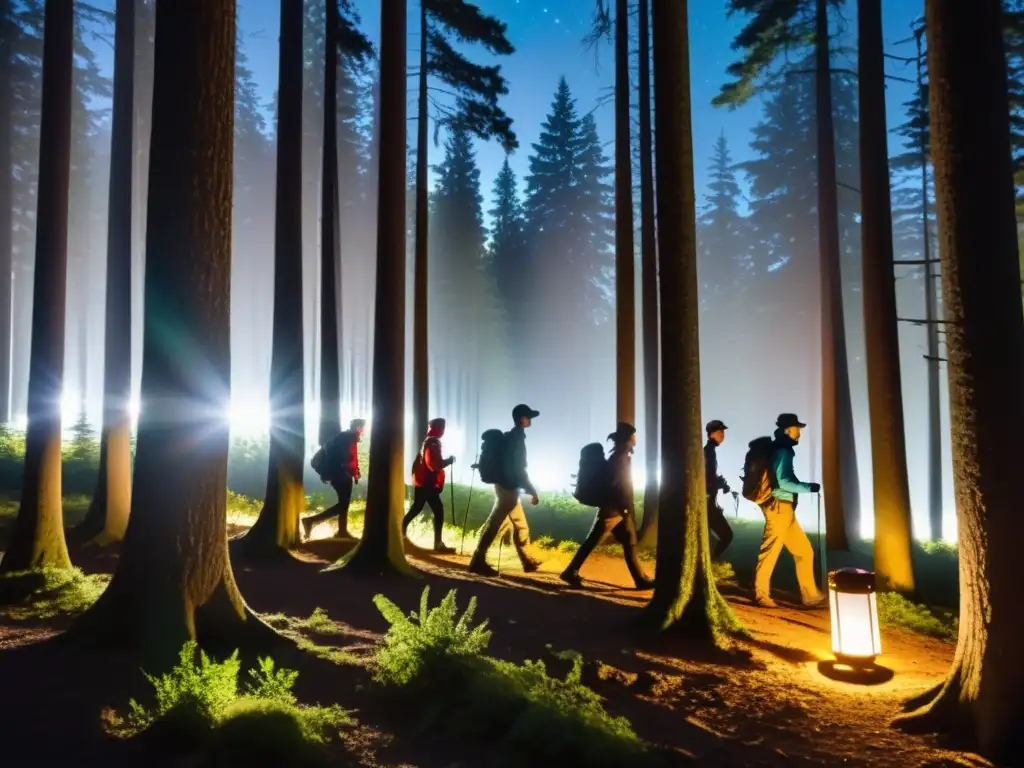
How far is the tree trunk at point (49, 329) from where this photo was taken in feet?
28.1

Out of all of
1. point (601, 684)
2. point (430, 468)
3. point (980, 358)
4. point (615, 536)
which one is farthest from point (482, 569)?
point (980, 358)

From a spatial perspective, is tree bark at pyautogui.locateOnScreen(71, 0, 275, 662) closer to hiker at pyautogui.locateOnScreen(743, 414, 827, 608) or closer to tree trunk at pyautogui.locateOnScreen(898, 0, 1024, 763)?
tree trunk at pyautogui.locateOnScreen(898, 0, 1024, 763)

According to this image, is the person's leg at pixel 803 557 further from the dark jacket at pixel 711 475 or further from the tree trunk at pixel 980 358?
the tree trunk at pixel 980 358

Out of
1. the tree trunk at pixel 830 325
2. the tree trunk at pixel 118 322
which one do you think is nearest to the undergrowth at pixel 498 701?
the tree trunk at pixel 118 322

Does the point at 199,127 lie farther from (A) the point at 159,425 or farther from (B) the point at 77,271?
(B) the point at 77,271

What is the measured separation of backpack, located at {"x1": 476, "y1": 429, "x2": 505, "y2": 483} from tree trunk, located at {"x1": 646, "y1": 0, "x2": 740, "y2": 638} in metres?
3.31

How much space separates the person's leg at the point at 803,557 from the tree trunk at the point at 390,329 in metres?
5.28

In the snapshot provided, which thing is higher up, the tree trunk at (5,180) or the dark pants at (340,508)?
the tree trunk at (5,180)

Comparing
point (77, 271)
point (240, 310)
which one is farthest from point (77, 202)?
point (240, 310)

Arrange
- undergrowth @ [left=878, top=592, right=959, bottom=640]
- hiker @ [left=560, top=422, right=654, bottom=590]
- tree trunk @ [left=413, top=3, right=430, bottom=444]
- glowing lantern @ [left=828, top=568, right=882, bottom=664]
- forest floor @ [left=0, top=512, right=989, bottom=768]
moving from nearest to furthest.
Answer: forest floor @ [left=0, top=512, right=989, bottom=768] → glowing lantern @ [left=828, top=568, right=882, bottom=664] → undergrowth @ [left=878, top=592, right=959, bottom=640] → hiker @ [left=560, top=422, right=654, bottom=590] → tree trunk @ [left=413, top=3, right=430, bottom=444]

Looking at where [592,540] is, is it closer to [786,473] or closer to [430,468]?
[786,473]

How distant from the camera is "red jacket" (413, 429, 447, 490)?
1126 centimetres

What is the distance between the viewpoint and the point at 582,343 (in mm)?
51250

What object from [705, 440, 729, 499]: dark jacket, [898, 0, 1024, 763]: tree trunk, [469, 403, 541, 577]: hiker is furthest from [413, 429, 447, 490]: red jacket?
[898, 0, 1024, 763]: tree trunk
